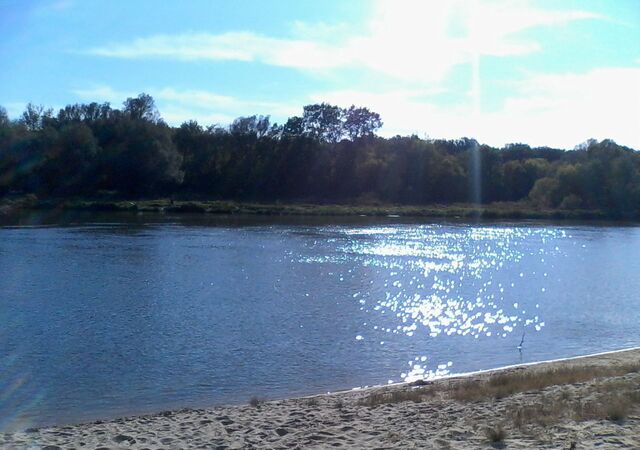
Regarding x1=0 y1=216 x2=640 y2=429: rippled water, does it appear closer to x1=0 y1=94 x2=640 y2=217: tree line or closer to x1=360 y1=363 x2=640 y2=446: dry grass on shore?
x1=360 y1=363 x2=640 y2=446: dry grass on shore

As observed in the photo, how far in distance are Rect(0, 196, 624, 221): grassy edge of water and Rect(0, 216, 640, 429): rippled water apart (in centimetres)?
3241

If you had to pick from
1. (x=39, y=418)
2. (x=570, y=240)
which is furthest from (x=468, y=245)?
(x=39, y=418)

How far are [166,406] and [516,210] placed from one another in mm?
88571

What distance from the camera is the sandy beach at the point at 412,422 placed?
10.2m

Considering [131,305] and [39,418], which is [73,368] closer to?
[39,418]

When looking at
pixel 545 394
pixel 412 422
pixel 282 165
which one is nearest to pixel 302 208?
pixel 282 165

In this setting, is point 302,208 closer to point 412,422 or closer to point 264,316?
point 264,316

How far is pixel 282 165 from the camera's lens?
10494 cm

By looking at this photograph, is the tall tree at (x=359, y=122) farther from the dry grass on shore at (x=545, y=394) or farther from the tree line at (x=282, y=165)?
the dry grass on shore at (x=545, y=394)

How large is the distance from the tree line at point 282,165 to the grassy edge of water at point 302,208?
11.4 feet

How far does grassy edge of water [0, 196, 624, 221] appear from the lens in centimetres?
8212

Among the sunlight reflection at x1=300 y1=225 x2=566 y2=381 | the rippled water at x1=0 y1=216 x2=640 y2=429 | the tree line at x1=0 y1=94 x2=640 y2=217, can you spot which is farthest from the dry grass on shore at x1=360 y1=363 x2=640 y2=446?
the tree line at x1=0 y1=94 x2=640 y2=217

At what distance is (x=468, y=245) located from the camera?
54.2 metres

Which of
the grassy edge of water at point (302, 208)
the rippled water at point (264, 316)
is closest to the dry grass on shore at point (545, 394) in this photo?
the rippled water at point (264, 316)
